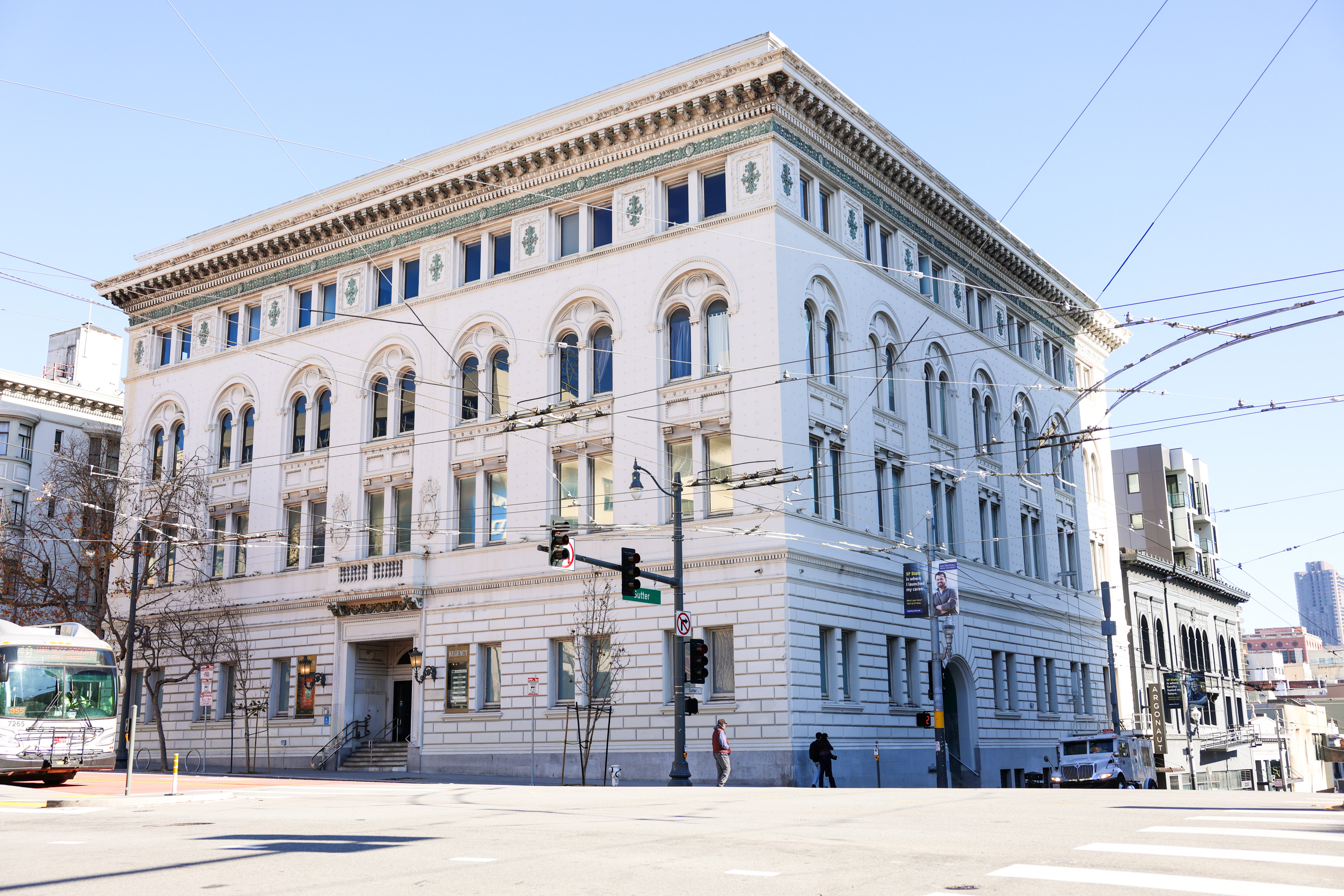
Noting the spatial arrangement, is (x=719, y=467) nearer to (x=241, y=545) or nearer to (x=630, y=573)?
(x=630, y=573)

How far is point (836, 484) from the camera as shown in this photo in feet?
119

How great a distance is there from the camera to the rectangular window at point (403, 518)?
135ft

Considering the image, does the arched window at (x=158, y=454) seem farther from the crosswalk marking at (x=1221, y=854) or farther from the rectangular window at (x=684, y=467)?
the crosswalk marking at (x=1221, y=854)

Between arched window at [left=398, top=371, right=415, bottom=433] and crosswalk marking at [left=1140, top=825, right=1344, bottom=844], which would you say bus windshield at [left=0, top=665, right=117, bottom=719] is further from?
crosswalk marking at [left=1140, top=825, right=1344, bottom=844]

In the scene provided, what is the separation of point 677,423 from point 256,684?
64.8 feet

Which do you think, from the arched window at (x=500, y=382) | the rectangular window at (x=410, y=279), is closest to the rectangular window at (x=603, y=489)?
the arched window at (x=500, y=382)

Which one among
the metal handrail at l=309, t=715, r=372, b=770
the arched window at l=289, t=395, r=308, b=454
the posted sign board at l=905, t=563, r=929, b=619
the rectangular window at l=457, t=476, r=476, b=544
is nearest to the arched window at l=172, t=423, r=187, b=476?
the arched window at l=289, t=395, r=308, b=454

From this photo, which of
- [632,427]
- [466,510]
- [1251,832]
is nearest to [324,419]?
[466,510]

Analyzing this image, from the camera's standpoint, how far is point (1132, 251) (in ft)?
82.3

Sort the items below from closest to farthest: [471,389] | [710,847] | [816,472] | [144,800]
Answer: [710,847], [144,800], [816,472], [471,389]

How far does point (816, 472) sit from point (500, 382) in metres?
11.4

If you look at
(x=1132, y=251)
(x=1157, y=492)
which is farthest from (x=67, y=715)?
(x=1157, y=492)

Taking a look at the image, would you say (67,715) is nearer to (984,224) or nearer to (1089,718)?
(984,224)

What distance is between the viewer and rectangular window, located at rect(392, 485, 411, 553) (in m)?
41.0
